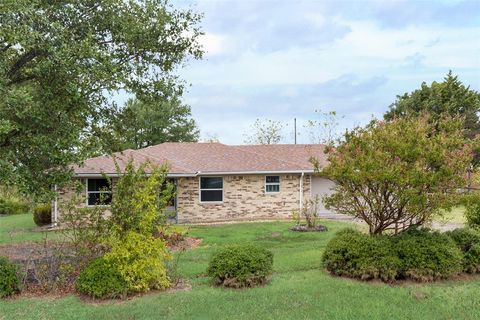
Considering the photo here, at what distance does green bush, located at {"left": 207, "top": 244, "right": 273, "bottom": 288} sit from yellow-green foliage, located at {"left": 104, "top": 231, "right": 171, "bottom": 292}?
3.12 ft

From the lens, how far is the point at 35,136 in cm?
948

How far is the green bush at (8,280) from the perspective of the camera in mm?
8086

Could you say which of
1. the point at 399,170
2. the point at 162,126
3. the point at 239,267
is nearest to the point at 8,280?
the point at 239,267

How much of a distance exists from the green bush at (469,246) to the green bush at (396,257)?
1.35 feet

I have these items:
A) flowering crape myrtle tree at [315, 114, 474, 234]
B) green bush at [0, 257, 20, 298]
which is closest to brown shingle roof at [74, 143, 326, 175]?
green bush at [0, 257, 20, 298]

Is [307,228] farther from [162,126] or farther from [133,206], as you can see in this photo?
[162,126]

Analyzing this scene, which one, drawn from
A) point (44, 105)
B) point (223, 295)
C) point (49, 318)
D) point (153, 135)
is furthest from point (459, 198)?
point (153, 135)

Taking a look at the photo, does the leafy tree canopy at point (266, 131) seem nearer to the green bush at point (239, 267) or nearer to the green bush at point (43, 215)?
the green bush at point (43, 215)

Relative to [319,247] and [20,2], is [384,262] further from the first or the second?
[20,2]

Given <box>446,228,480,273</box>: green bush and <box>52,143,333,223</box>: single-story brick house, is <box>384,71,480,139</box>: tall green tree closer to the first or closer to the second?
<box>52,143,333,223</box>: single-story brick house

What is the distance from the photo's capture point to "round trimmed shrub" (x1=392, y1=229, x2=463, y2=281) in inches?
337

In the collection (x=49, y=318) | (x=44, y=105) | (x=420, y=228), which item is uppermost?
(x=44, y=105)

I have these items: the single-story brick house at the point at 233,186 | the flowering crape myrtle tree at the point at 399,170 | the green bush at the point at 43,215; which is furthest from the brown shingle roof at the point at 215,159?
the flowering crape myrtle tree at the point at 399,170

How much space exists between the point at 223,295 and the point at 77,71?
17.6 feet
